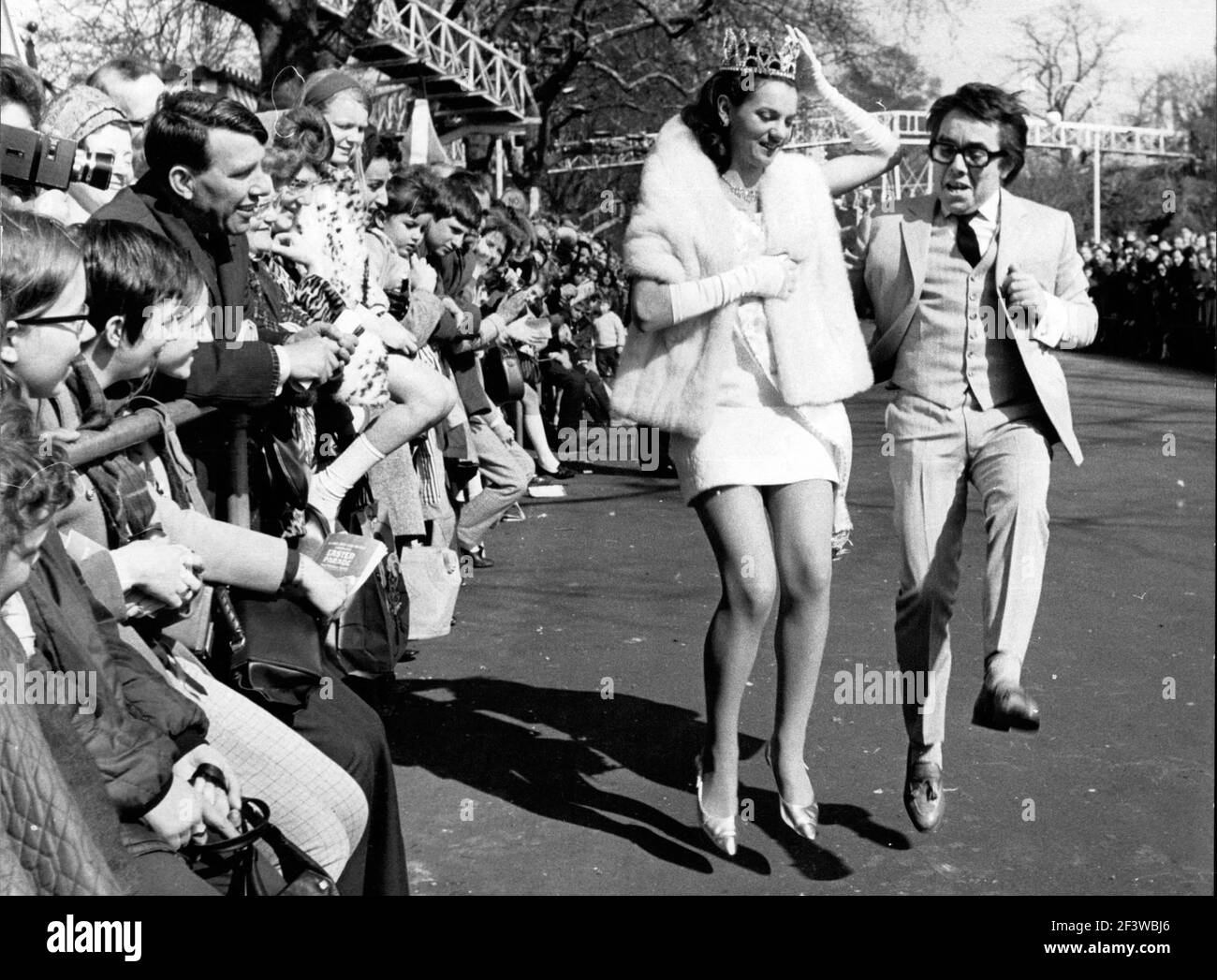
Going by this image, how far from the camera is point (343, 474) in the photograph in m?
5.58

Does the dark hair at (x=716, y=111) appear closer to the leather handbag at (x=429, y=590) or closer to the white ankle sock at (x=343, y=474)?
the white ankle sock at (x=343, y=474)

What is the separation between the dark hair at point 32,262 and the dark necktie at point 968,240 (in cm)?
248

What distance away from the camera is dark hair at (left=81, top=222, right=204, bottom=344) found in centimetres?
373

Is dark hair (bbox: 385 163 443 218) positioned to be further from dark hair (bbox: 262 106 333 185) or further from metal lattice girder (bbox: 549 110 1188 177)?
metal lattice girder (bbox: 549 110 1188 177)

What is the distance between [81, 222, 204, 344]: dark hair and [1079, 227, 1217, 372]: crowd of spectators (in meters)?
15.2

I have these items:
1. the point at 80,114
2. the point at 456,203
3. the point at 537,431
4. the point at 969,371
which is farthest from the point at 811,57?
the point at 537,431

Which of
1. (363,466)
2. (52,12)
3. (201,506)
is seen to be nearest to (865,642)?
(363,466)

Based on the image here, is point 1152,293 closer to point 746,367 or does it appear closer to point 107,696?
point 746,367

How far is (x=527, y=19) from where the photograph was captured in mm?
26672

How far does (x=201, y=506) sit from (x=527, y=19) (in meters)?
23.9

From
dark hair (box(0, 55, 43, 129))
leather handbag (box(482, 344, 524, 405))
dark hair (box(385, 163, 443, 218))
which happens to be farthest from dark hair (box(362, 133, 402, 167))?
dark hair (box(0, 55, 43, 129))

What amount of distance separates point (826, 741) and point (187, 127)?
2754mm

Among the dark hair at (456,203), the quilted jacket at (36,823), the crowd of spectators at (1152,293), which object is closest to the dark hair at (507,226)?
the dark hair at (456,203)
